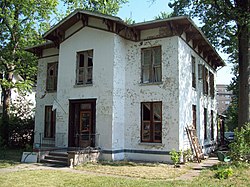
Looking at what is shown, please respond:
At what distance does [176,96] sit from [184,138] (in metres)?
2.40

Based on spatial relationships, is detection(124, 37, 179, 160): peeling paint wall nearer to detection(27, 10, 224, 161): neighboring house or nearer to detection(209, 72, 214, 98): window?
detection(27, 10, 224, 161): neighboring house

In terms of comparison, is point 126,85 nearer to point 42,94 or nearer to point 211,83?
point 42,94

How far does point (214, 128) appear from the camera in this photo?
23.6 m

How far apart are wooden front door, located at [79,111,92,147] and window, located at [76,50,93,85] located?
1936 mm

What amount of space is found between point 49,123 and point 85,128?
470 centimetres

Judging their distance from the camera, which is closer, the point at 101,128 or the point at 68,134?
the point at 101,128

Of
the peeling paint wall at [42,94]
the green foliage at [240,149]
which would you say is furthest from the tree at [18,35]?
the green foliage at [240,149]

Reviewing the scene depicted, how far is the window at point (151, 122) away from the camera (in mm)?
15148

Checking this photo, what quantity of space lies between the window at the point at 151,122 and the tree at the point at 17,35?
38.6 ft

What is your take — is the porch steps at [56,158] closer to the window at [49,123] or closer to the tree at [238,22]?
the window at [49,123]

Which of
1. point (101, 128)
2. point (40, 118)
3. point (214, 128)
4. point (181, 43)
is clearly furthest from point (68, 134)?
point (214, 128)

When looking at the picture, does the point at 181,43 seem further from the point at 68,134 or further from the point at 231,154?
the point at 68,134

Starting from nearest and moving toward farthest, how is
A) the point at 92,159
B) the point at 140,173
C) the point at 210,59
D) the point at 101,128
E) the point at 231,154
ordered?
the point at 140,173 < the point at 231,154 < the point at 92,159 < the point at 101,128 < the point at 210,59

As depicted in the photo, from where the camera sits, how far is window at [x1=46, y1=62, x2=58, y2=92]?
66.2ft
